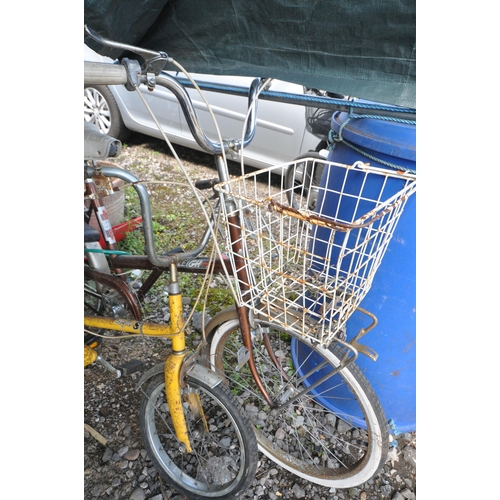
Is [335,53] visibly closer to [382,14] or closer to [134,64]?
[382,14]

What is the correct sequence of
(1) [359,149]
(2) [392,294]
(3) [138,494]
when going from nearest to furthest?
1. (1) [359,149]
2. (2) [392,294]
3. (3) [138,494]

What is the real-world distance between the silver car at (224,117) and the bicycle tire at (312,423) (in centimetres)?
262

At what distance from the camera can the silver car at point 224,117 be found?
13.7 ft

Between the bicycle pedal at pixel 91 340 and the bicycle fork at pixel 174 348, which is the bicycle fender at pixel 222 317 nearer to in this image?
the bicycle fork at pixel 174 348

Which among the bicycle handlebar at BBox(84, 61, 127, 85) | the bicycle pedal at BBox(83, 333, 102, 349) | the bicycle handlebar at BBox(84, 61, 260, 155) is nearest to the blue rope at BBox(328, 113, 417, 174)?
the bicycle handlebar at BBox(84, 61, 260, 155)

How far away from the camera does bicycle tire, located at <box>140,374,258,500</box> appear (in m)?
1.62

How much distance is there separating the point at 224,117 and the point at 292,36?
10.3 feet

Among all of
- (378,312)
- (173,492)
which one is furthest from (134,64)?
(173,492)

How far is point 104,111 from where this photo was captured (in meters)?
5.29

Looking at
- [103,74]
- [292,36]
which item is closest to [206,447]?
[103,74]

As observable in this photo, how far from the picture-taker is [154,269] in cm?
194

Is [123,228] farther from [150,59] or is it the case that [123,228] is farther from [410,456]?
[410,456]

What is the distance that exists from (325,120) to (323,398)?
2.20 m

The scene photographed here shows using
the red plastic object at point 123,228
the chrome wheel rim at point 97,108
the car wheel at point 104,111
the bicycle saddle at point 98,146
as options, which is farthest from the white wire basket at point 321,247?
the chrome wheel rim at point 97,108
